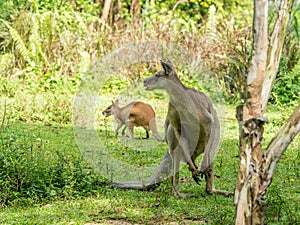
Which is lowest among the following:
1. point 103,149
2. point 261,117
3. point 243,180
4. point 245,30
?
point 103,149

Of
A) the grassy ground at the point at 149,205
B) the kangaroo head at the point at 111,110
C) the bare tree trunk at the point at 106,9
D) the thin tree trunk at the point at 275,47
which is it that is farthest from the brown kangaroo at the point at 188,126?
the bare tree trunk at the point at 106,9

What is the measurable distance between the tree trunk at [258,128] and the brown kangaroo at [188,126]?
1.61 metres

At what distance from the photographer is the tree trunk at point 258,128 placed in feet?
12.5

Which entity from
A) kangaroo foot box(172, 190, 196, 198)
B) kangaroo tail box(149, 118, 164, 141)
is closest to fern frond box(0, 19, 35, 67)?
kangaroo tail box(149, 118, 164, 141)

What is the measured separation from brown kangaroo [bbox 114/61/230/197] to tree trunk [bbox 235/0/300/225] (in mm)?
1608

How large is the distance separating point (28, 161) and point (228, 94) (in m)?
7.65

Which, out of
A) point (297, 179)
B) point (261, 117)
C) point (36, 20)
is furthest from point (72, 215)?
point (36, 20)

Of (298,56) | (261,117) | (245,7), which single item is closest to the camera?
(261,117)

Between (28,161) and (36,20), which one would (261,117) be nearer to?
(28,161)

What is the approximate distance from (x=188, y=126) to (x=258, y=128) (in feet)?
5.86

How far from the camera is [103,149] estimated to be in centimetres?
823

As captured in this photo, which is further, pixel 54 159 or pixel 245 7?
pixel 245 7

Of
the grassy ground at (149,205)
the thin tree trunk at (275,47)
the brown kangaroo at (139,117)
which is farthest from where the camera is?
the brown kangaroo at (139,117)

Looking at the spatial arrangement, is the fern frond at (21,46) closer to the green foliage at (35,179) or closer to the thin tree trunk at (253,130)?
the green foliage at (35,179)
